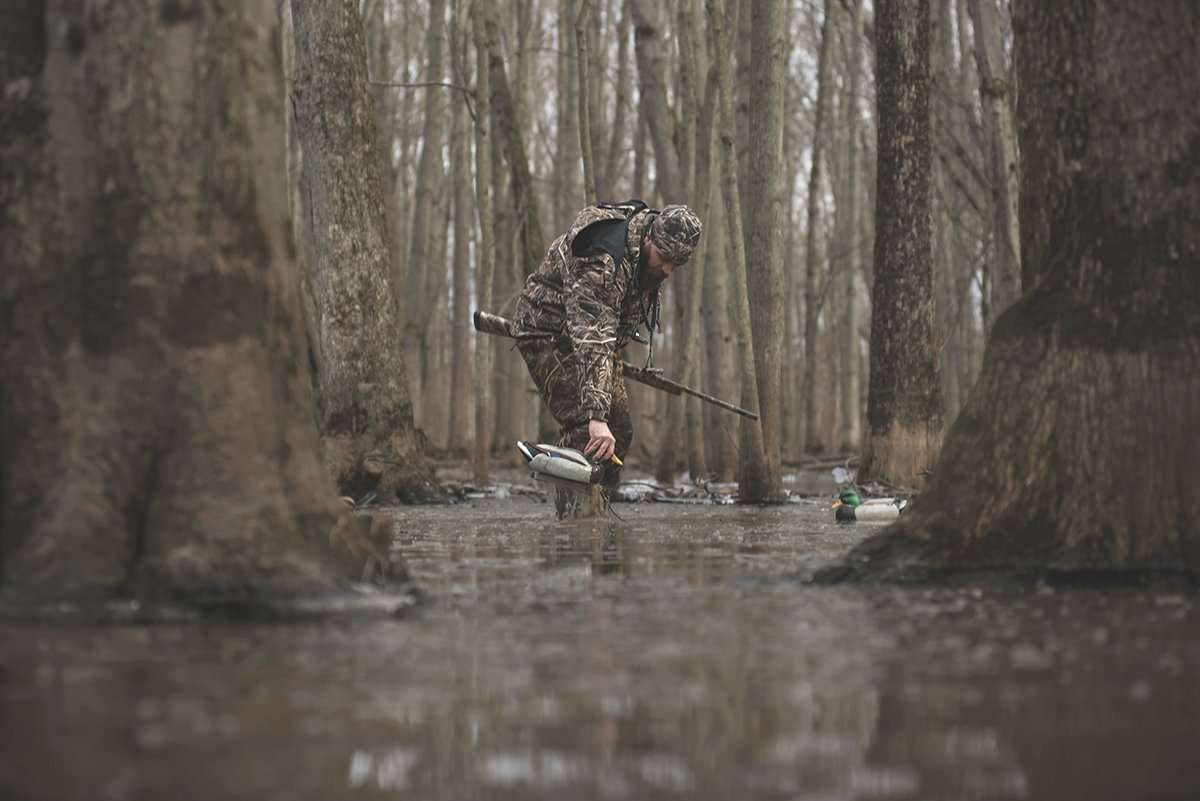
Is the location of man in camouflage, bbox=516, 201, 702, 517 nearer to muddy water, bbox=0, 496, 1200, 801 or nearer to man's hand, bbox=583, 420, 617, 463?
man's hand, bbox=583, 420, 617, 463

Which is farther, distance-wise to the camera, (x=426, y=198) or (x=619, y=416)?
(x=426, y=198)

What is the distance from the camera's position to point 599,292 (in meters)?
7.93

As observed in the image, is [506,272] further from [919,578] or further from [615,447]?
[919,578]

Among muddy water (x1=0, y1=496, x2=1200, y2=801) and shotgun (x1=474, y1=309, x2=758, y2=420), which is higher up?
shotgun (x1=474, y1=309, x2=758, y2=420)

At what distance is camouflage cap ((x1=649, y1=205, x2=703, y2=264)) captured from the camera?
307 inches

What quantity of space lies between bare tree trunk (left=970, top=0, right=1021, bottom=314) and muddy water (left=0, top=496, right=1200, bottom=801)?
11.6 m

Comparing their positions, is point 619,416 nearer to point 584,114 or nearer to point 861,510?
point 861,510

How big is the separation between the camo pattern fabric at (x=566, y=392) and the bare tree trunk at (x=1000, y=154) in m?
7.73

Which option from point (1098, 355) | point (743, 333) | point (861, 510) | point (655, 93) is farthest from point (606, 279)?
point (655, 93)

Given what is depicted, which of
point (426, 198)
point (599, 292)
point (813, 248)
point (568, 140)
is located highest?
point (568, 140)

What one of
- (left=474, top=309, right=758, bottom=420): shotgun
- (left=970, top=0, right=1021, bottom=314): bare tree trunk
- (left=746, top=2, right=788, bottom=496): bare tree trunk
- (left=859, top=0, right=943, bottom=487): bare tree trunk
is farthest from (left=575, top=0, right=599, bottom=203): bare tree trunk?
(left=474, top=309, right=758, bottom=420): shotgun

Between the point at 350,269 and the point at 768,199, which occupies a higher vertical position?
the point at 768,199

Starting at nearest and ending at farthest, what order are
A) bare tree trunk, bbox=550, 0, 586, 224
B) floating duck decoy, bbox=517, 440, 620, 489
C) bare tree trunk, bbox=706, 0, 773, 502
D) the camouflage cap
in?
the camouflage cap, floating duck decoy, bbox=517, 440, 620, 489, bare tree trunk, bbox=706, 0, 773, 502, bare tree trunk, bbox=550, 0, 586, 224

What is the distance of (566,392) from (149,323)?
15.3 feet
